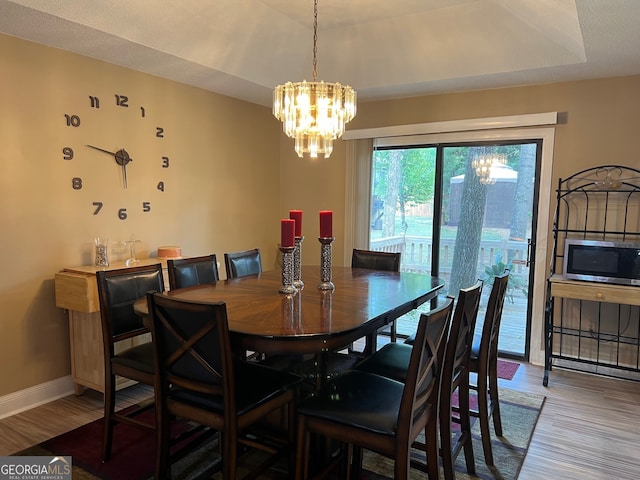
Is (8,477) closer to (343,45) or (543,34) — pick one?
(343,45)

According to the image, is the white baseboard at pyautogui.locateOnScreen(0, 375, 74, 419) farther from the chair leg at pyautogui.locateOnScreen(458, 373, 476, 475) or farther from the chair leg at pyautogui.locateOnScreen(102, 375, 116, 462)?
the chair leg at pyautogui.locateOnScreen(458, 373, 476, 475)

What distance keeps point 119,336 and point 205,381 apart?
901 millimetres

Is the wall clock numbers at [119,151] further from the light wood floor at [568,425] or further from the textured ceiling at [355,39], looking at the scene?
the light wood floor at [568,425]

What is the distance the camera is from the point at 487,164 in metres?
4.29

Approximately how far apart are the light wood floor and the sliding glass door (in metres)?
0.70

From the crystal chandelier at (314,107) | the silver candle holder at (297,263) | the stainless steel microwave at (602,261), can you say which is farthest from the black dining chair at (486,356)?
the stainless steel microwave at (602,261)

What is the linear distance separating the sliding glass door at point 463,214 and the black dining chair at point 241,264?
5.75 feet

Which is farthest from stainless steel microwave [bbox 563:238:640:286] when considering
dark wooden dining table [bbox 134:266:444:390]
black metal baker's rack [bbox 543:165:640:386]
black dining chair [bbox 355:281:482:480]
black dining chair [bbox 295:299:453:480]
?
black dining chair [bbox 295:299:453:480]

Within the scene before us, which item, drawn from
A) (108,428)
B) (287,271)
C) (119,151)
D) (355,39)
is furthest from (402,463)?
(355,39)

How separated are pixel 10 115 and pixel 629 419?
179 inches

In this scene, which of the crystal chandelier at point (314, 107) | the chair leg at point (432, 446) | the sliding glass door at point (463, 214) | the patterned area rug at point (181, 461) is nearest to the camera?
the chair leg at point (432, 446)

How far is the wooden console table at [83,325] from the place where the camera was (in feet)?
9.98

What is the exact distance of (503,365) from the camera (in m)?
4.06

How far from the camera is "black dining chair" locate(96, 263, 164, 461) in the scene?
7.89 ft
